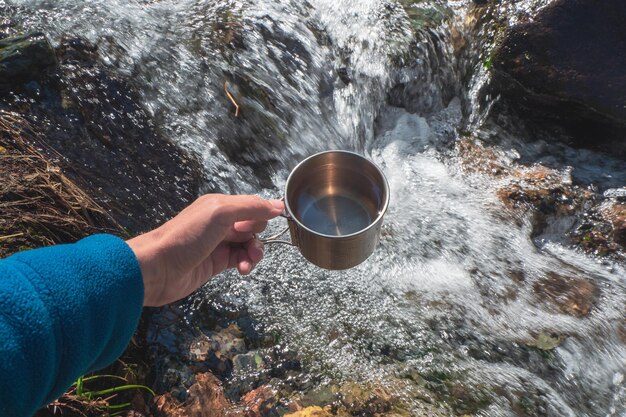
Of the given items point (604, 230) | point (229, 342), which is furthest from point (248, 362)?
point (604, 230)

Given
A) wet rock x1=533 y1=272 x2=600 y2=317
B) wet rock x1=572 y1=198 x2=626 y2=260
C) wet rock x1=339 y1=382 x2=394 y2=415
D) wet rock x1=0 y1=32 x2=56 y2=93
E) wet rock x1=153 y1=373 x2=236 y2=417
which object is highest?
wet rock x1=0 y1=32 x2=56 y2=93

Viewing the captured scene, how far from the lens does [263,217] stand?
1999 millimetres

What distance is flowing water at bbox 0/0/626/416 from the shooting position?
3027 mm

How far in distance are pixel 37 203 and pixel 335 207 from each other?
5.39ft

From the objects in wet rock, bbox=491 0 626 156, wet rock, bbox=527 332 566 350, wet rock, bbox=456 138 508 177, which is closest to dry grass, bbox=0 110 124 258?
wet rock, bbox=527 332 566 350

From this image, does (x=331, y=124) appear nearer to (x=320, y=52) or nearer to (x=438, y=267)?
(x=320, y=52)

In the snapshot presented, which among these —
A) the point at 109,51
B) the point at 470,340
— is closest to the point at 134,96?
the point at 109,51

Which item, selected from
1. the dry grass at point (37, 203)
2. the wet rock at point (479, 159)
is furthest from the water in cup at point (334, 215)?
the wet rock at point (479, 159)

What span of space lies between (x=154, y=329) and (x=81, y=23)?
2.50m

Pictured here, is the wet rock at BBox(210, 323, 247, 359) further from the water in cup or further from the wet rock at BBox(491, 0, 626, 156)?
the wet rock at BBox(491, 0, 626, 156)

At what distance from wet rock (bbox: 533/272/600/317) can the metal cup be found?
1.83 m

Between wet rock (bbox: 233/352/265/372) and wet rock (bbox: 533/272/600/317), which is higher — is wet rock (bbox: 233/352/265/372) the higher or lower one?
the lower one

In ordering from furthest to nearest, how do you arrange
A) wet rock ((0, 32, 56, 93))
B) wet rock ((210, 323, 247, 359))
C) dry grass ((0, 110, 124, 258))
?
wet rock ((0, 32, 56, 93)), wet rock ((210, 323, 247, 359)), dry grass ((0, 110, 124, 258))

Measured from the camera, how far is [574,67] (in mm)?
4086
